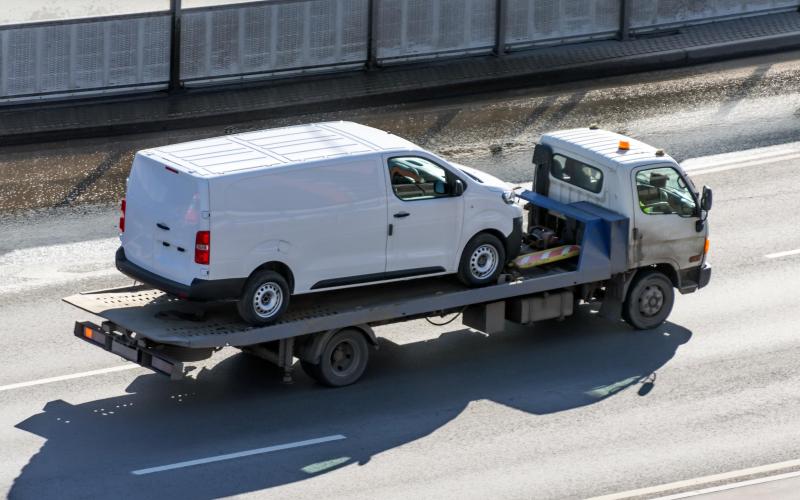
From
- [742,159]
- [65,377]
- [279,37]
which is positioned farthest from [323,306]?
[279,37]

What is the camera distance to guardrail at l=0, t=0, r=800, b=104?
23.4 meters

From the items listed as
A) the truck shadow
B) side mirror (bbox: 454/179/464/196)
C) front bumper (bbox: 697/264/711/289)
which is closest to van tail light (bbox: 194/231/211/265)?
the truck shadow

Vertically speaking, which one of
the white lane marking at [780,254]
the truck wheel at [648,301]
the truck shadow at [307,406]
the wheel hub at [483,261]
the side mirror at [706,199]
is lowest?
the truck shadow at [307,406]

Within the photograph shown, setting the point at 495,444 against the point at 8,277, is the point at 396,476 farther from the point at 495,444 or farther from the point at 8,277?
the point at 8,277

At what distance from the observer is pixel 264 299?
15.5 metres

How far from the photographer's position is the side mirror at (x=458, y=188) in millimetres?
16469

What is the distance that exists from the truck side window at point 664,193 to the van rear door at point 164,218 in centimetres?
526

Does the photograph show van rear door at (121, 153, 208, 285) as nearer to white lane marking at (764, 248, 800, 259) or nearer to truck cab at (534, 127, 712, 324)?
truck cab at (534, 127, 712, 324)

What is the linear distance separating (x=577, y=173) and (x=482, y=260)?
6.26ft

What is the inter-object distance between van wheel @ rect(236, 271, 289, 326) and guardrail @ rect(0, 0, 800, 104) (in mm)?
9278

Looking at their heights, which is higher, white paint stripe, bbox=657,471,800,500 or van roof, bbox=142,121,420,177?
van roof, bbox=142,121,420,177

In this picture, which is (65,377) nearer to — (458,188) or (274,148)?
(274,148)

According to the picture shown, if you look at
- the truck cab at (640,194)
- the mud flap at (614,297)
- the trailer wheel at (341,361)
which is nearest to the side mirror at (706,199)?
the truck cab at (640,194)

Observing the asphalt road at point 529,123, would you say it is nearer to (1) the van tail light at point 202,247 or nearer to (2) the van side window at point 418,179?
(2) the van side window at point 418,179
